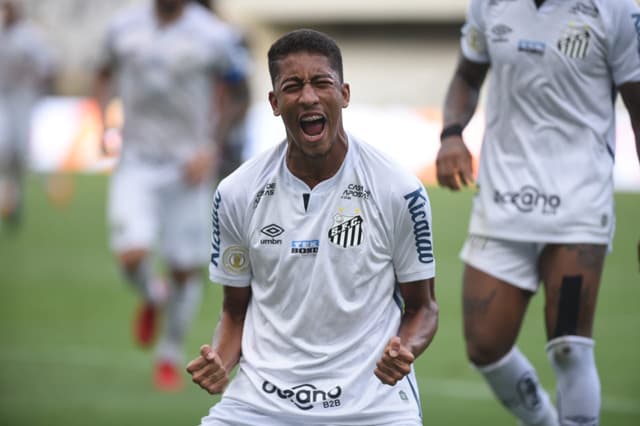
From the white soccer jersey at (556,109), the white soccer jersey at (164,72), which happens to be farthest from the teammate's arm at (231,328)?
the white soccer jersey at (164,72)

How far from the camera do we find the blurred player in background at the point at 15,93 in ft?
58.2

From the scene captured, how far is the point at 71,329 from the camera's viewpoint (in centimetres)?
1151

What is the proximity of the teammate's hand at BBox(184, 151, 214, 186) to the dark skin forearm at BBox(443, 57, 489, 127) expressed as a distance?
3535 mm

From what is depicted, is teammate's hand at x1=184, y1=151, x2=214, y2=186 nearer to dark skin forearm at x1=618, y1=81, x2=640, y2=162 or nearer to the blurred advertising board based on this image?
dark skin forearm at x1=618, y1=81, x2=640, y2=162

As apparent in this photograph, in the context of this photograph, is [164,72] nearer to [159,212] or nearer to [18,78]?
[159,212]

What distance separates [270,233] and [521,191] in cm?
161

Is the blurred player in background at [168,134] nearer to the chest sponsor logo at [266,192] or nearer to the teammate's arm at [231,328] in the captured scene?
the teammate's arm at [231,328]

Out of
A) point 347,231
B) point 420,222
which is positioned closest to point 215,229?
point 347,231

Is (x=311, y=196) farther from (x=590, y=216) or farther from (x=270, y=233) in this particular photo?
(x=590, y=216)

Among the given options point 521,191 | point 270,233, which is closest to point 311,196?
point 270,233

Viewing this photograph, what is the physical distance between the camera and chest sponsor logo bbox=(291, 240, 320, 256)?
15.0 ft

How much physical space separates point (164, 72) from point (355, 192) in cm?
504

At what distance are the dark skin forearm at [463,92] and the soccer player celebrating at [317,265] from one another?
1515 millimetres

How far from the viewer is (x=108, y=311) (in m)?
12.4
